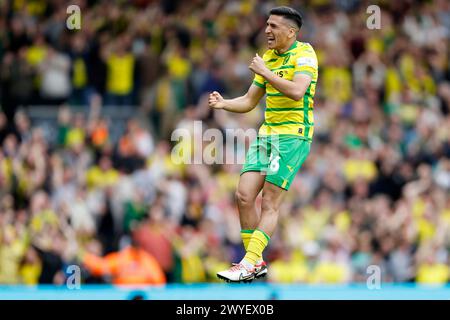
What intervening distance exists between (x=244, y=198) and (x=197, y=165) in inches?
320

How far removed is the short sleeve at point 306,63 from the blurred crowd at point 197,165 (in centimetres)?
643

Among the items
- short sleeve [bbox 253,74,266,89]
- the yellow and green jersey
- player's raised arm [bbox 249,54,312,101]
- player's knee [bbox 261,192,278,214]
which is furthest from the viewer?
short sleeve [bbox 253,74,266,89]

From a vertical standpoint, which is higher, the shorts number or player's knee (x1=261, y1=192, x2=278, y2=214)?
the shorts number

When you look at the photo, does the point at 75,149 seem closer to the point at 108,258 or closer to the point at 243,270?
the point at 108,258

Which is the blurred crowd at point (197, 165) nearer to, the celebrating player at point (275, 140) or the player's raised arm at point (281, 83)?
the celebrating player at point (275, 140)

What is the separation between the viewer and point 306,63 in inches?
432

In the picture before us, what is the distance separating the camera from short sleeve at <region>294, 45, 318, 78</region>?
10969 mm

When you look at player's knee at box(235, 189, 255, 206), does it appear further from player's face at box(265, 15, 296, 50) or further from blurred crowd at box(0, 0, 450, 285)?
blurred crowd at box(0, 0, 450, 285)

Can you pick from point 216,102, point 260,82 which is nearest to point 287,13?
point 260,82

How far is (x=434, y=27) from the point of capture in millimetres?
22812

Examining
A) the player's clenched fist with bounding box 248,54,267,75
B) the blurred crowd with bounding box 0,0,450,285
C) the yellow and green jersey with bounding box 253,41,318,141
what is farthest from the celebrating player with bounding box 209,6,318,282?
the blurred crowd with bounding box 0,0,450,285

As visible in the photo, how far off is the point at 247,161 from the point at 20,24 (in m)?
11.5

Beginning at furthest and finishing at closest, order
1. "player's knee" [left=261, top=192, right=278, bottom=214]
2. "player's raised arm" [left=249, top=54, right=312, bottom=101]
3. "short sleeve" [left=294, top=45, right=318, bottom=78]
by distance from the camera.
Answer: "player's knee" [left=261, top=192, right=278, bottom=214]
"short sleeve" [left=294, top=45, right=318, bottom=78]
"player's raised arm" [left=249, top=54, right=312, bottom=101]
